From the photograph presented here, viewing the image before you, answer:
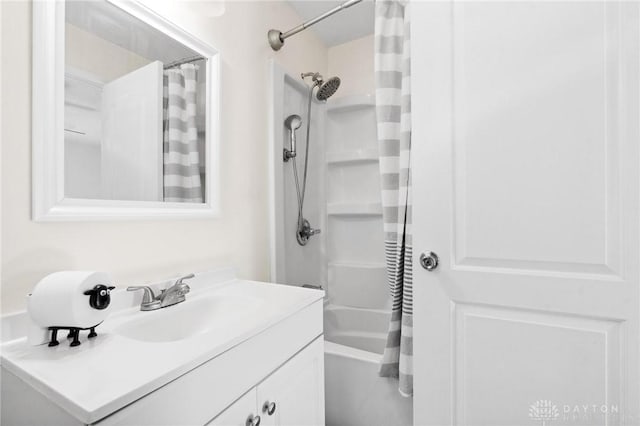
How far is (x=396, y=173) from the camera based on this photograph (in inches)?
51.6

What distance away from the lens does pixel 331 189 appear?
2152 millimetres

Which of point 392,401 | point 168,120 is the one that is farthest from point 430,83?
point 392,401

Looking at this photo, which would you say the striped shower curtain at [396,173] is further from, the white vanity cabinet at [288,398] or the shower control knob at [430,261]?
the white vanity cabinet at [288,398]

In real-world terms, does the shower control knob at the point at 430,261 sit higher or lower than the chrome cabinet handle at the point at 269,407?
higher

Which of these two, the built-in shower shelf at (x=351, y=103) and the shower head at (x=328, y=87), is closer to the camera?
the shower head at (x=328, y=87)

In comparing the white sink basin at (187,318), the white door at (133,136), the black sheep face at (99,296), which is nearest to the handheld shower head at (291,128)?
the white door at (133,136)

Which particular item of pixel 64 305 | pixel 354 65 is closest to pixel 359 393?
pixel 64 305

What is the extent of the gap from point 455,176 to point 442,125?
0.60 ft

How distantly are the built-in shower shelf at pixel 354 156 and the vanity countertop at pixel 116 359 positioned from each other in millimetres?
1372

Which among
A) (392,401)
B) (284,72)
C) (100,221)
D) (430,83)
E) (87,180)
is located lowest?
(392,401)

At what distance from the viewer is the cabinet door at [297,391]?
744mm

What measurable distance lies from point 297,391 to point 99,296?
1.92 feet

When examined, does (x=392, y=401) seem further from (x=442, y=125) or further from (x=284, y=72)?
(x=284, y=72)

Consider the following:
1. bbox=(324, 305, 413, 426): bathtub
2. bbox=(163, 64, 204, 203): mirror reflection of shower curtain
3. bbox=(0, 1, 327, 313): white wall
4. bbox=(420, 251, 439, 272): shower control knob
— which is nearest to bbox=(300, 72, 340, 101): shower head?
bbox=(0, 1, 327, 313): white wall
